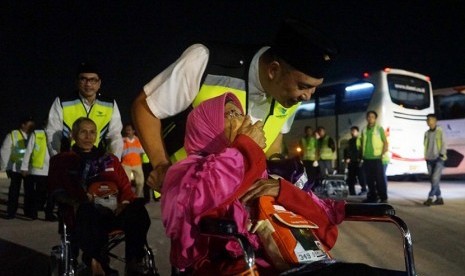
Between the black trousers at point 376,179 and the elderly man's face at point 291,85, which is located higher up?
the elderly man's face at point 291,85

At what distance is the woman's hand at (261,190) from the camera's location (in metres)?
1.91

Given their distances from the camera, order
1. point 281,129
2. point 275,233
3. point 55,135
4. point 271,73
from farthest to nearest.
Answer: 1. point 55,135
2. point 281,129
3. point 271,73
4. point 275,233

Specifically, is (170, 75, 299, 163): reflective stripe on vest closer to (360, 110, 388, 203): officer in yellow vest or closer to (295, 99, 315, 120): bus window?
(360, 110, 388, 203): officer in yellow vest

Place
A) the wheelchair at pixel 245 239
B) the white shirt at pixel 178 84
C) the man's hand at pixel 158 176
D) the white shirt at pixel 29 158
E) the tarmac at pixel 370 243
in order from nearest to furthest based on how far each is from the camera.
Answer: the wheelchair at pixel 245 239 → the man's hand at pixel 158 176 → the white shirt at pixel 178 84 → the tarmac at pixel 370 243 → the white shirt at pixel 29 158

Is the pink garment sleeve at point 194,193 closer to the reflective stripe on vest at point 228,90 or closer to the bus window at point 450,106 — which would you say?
the reflective stripe on vest at point 228,90

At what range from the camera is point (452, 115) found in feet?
45.2

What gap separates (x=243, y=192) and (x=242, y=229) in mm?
142

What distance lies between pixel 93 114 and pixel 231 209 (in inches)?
97.3

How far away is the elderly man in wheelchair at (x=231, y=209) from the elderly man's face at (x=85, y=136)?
2036mm

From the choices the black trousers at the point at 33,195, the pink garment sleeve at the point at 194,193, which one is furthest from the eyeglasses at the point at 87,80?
the black trousers at the point at 33,195

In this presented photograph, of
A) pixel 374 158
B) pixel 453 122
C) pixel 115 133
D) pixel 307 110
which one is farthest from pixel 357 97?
pixel 115 133

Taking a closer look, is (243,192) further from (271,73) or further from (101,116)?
(101,116)

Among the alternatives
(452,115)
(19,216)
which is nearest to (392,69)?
(452,115)

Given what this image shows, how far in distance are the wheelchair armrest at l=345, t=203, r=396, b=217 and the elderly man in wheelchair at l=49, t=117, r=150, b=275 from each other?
1407 millimetres
